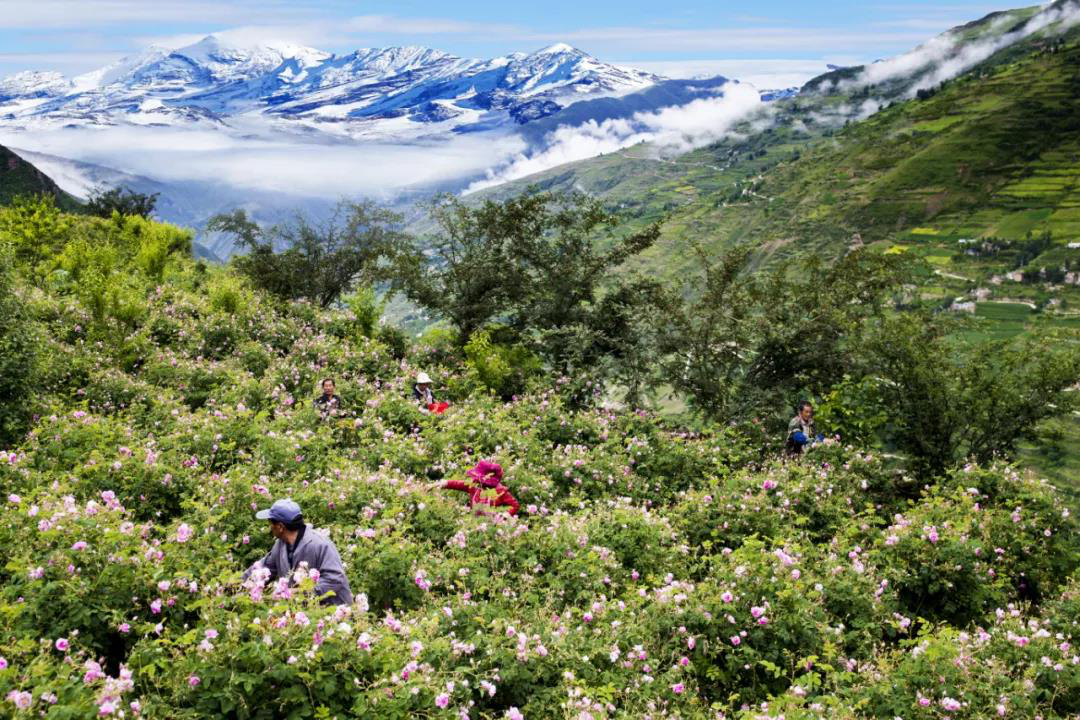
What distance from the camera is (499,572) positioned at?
26.5ft

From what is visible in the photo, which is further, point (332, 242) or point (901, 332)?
point (332, 242)

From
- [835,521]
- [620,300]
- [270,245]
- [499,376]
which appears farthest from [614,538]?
[270,245]

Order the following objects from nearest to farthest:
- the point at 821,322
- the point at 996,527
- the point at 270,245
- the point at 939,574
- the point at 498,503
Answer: the point at 939,574
the point at 996,527
the point at 498,503
the point at 821,322
the point at 270,245

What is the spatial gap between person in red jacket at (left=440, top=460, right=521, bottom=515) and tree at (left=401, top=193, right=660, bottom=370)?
12271 millimetres

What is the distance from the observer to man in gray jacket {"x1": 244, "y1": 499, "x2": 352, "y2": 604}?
6969mm

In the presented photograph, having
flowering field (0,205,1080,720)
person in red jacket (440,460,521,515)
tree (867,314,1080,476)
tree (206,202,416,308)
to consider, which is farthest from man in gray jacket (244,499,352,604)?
tree (206,202,416,308)

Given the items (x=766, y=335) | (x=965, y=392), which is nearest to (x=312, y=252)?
(x=766, y=335)

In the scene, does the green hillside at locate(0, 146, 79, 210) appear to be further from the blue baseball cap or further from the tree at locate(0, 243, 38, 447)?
the blue baseball cap

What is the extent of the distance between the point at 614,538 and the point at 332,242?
1282 inches

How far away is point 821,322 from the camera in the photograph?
1909 centimetres

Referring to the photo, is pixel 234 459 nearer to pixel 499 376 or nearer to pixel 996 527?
pixel 499 376

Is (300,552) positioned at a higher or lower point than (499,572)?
higher

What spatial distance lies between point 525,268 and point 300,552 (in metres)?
18.8

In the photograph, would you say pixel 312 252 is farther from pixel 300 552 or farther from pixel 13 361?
pixel 300 552
